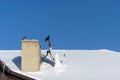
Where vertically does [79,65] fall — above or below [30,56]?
below

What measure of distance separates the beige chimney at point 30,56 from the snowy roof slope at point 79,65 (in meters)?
0.30

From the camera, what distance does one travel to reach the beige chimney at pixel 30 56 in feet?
61.6

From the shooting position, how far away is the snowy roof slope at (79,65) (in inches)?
707

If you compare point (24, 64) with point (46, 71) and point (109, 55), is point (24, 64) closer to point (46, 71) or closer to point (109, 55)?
point (46, 71)

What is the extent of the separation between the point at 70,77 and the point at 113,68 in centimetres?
244

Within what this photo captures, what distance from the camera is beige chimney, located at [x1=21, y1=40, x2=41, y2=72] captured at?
18.8 m

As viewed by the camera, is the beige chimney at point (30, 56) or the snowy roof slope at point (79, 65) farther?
the beige chimney at point (30, 56)

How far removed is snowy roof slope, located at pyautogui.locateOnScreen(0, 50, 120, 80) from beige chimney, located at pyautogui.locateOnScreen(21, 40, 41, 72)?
30 centimetres

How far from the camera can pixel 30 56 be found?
19.0m

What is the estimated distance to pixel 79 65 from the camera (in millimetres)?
19859

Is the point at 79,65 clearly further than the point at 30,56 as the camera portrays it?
Yes

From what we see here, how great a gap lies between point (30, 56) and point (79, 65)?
6.75 ft

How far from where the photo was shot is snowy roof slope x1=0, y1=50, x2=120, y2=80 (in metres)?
18.0

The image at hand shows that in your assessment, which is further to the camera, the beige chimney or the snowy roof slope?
the beige chimney
